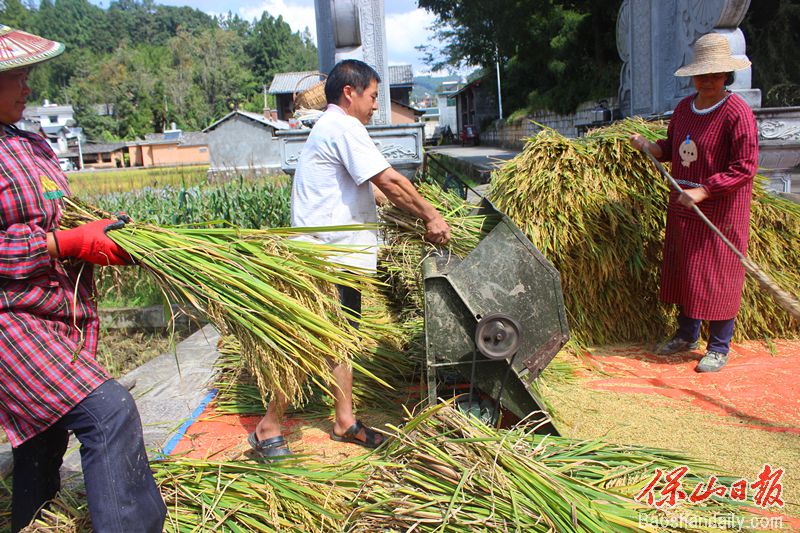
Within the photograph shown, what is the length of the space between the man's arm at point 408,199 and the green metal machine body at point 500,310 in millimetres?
217

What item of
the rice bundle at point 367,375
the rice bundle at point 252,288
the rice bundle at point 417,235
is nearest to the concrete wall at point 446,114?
the rice bundle at point 367,375

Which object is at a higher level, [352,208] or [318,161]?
[318,161]

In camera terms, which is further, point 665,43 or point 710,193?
point 665,43

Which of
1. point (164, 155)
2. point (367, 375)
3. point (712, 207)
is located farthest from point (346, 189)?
point (164, 155)

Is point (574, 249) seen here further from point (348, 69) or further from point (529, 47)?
point (529, 47)

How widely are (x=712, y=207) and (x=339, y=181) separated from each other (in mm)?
2158

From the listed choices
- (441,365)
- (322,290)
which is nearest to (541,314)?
(441,365)

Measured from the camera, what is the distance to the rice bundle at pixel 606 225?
3.65 meters

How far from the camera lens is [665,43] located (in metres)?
6.04

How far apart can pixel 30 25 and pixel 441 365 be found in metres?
128

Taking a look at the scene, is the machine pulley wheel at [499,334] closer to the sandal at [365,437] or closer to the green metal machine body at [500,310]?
the green metal machine body at [500,310]

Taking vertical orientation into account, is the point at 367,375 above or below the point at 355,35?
below

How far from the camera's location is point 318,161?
8.77ft

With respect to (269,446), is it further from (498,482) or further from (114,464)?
(498,482)
